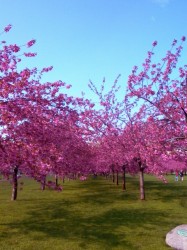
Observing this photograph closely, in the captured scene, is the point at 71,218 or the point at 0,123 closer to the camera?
the point at 0,123

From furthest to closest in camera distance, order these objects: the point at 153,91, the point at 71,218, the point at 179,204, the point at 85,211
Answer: the point at 179,204 < the point at 85,211 < the point at 71,218 < the point at 153,91

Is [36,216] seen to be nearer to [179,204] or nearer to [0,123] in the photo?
[0,123]

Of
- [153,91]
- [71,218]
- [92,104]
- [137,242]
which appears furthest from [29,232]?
[92,104]

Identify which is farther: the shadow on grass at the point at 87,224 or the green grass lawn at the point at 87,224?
the shadow on grass at the point at 87,224

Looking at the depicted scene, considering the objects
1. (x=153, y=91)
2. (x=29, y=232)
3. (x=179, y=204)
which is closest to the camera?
(x=29, y=232)

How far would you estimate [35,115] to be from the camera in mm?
12883

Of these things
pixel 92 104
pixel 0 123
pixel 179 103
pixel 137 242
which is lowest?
pixel 137 242

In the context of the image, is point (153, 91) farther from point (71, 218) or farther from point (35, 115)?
point (71, 218)

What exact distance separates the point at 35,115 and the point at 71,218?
8188 mm

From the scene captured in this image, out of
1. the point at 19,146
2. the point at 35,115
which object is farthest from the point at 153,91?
the point at 19,146

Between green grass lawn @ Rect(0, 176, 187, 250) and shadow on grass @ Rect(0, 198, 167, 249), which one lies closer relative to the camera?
green grass lawn @ Rect(0, 176, 187, 250)

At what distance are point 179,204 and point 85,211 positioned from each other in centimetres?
790

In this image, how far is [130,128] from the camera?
26.7 meters

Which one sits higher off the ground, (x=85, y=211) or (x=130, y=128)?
(x=130, y=128)
